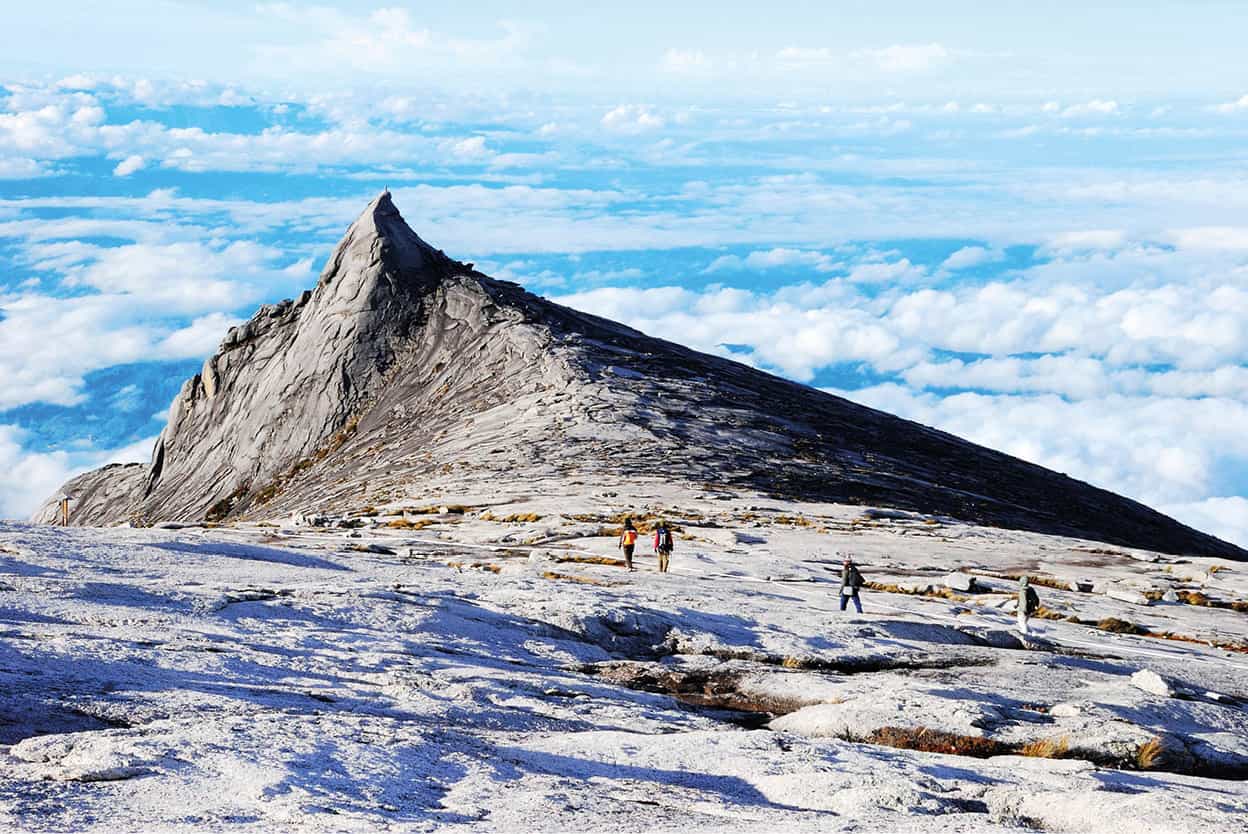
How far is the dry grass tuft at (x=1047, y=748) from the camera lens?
18625mm

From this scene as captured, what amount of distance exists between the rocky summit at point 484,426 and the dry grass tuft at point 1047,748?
120ft

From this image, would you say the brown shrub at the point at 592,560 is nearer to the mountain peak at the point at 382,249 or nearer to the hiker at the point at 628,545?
the hiker at the point at 628,545

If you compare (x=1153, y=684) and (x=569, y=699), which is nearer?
(x=569, y=699)

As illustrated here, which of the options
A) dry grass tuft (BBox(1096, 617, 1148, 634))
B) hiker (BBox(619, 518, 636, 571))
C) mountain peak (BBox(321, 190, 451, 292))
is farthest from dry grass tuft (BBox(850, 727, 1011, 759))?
mountain peak (BBox(321, 190, 451, 292))

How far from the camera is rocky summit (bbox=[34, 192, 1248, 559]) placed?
199ft

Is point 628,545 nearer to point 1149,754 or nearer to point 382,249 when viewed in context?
point 1149,754

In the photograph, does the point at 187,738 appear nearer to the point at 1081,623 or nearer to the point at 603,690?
the point at 603,690

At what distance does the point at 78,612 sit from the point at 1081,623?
25.4 metres

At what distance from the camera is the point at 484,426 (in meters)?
68.4

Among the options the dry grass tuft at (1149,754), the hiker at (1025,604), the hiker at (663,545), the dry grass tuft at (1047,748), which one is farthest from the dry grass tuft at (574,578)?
the dry grass tuft at (1149,754)

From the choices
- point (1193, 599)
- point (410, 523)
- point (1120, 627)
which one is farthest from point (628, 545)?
point (1193, 599)

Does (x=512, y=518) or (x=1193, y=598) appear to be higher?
(x=512, y=518)

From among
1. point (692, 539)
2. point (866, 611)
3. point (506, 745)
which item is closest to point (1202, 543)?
point (692, 539)

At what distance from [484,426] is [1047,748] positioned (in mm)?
51831
